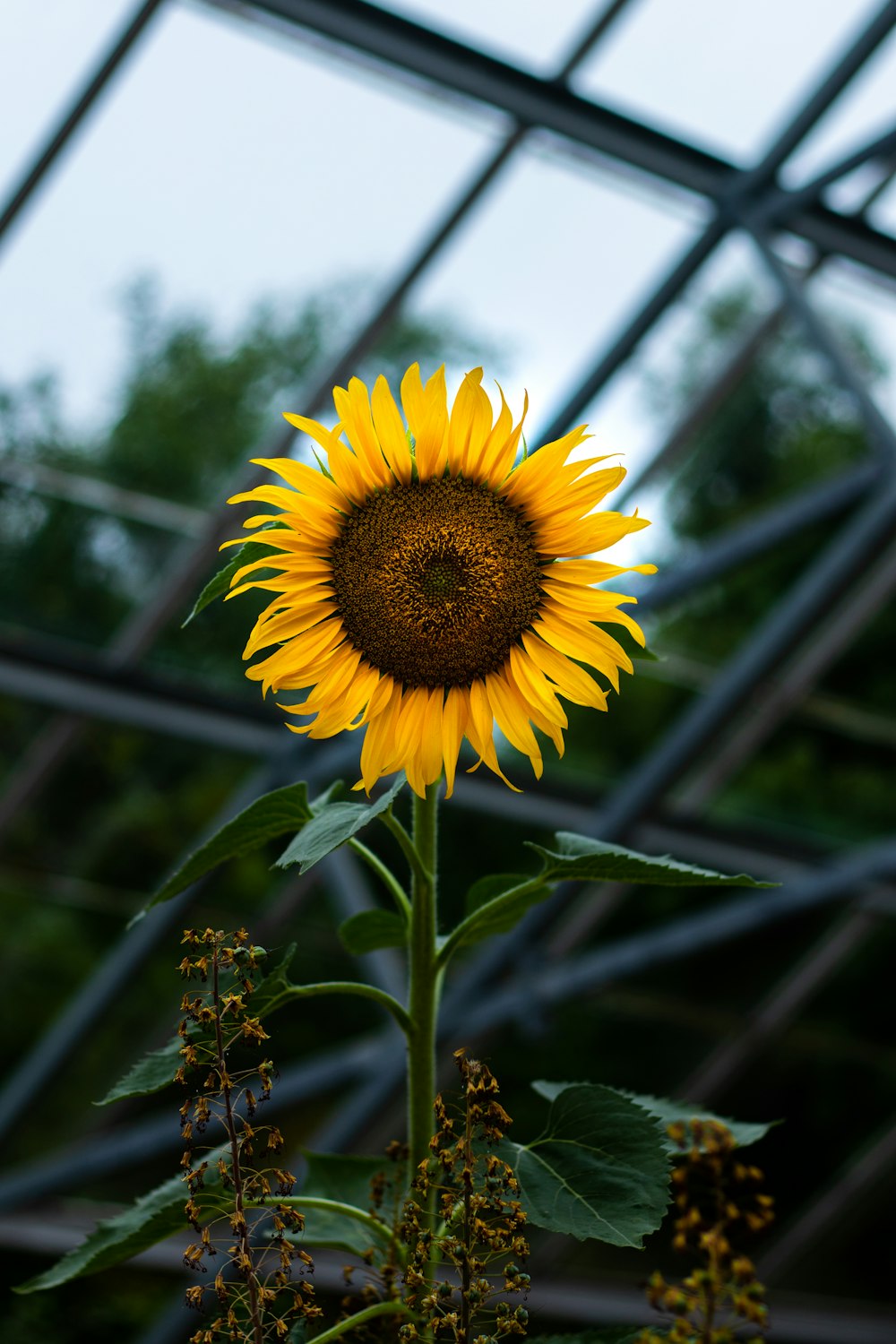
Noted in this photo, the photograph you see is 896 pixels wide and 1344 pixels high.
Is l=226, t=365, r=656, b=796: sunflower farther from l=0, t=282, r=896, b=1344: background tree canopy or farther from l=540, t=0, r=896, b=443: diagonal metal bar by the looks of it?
l=540, t=0, r=896, b=443: diagonal metal bar

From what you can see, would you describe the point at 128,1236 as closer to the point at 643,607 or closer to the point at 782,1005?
the point at 643,607

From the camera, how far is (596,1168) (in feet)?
2.00

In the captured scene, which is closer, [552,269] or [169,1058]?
[169,1058]

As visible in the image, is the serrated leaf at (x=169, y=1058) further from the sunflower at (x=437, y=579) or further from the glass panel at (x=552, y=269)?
the glass panel at (x=552, y=269)

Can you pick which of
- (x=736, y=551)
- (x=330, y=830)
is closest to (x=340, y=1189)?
(x=330, y=830)

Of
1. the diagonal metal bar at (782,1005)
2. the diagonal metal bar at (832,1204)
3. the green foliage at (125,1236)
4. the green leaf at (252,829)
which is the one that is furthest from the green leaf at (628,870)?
the diagonal metal bar at (832,1204)

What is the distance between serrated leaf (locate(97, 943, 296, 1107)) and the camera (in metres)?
0.61

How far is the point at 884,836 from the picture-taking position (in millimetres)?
4172

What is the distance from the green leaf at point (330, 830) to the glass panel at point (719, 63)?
2764 millimetres

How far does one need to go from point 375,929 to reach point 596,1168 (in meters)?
0.20

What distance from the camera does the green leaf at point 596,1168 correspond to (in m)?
0.57

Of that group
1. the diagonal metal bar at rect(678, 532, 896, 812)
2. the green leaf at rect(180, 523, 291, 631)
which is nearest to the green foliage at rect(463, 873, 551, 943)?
the green leaf at rect(180, 523, 291, 631)

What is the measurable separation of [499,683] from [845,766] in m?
3.76

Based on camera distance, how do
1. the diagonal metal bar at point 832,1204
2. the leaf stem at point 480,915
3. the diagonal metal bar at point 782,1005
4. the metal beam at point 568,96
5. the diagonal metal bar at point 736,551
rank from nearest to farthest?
the leaf stem at point 480,915
the metal beam at point 568,96
the diagonal metal bar at point 736,551
the diagonal metal bar at point 782,1005
the diagonal metal bar at point 832,1204
